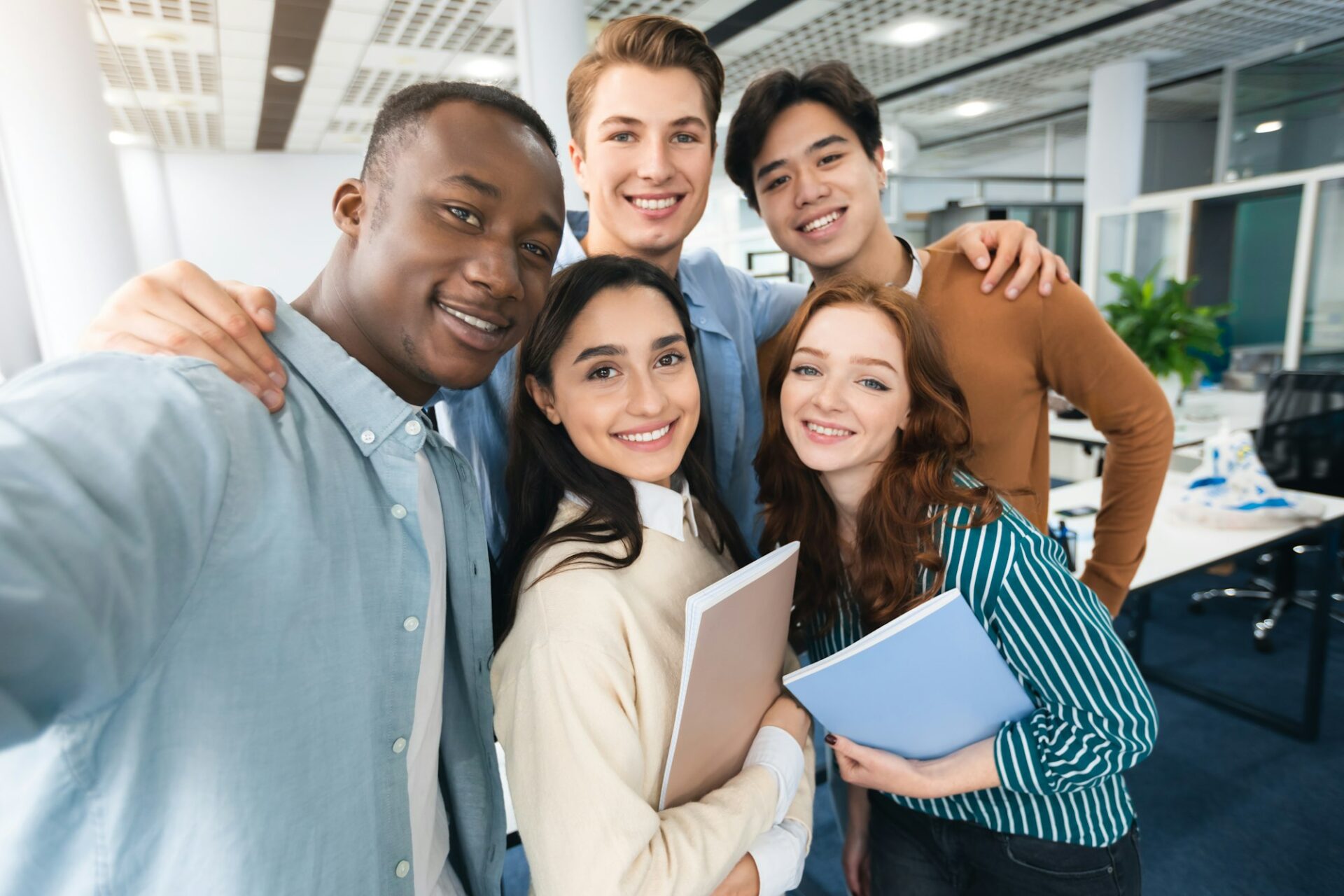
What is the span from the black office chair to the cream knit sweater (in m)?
3.98

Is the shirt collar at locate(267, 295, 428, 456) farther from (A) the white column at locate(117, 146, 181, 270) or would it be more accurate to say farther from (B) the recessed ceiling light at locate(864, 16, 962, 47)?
(A) the white column at locate(117, 146, 181, 270)

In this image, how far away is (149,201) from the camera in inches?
359

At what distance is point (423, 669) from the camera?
0.90m

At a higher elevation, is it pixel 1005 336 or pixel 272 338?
pixel 272 338

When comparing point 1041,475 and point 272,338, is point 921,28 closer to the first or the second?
point 1041,475

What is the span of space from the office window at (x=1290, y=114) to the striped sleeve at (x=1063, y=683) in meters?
7.45

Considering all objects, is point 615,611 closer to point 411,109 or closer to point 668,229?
point 411,109

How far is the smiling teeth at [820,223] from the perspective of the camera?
5.23ft

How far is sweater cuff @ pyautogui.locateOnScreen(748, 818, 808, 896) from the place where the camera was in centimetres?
101

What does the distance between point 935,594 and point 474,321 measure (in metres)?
0.79

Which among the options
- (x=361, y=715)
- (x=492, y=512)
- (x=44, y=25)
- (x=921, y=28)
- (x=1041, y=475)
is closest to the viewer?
(x=361, y=715)

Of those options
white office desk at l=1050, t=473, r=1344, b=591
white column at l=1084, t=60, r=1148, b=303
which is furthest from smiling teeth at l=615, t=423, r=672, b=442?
white column at l=1084, t=60, r=1148, b=303

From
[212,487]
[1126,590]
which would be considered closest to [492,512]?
A: [212,487]

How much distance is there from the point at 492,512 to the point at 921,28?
5.68 m
